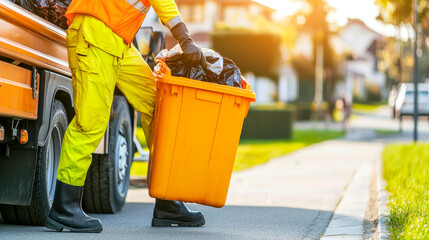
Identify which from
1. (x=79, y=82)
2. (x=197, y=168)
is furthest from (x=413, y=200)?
(x=79, y=82)

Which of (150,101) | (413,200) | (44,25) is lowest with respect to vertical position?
(413,200)

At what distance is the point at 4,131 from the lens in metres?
5.54

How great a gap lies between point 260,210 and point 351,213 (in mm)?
827

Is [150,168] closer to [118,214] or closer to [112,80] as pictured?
[112,80]

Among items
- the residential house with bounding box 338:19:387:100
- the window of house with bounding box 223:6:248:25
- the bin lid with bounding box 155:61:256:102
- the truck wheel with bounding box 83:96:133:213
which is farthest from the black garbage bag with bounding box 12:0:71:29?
the residential house with bounding box 338:19:387:100

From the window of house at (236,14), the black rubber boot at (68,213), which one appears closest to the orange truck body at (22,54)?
the black rubber boot at (68,213)

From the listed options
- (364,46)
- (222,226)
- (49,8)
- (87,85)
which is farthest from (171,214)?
(364,46)

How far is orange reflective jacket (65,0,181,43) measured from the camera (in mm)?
5590

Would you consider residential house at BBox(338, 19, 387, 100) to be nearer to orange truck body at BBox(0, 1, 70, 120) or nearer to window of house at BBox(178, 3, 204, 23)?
window of house at BBox(178, 3, 204, 23)

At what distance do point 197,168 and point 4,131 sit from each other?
121 centimetres

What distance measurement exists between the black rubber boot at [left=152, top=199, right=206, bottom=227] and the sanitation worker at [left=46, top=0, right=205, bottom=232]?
0.59m

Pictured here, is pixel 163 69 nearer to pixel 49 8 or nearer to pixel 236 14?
pixel 49 8

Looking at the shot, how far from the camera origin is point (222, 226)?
662 cm

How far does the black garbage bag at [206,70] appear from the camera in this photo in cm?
584
